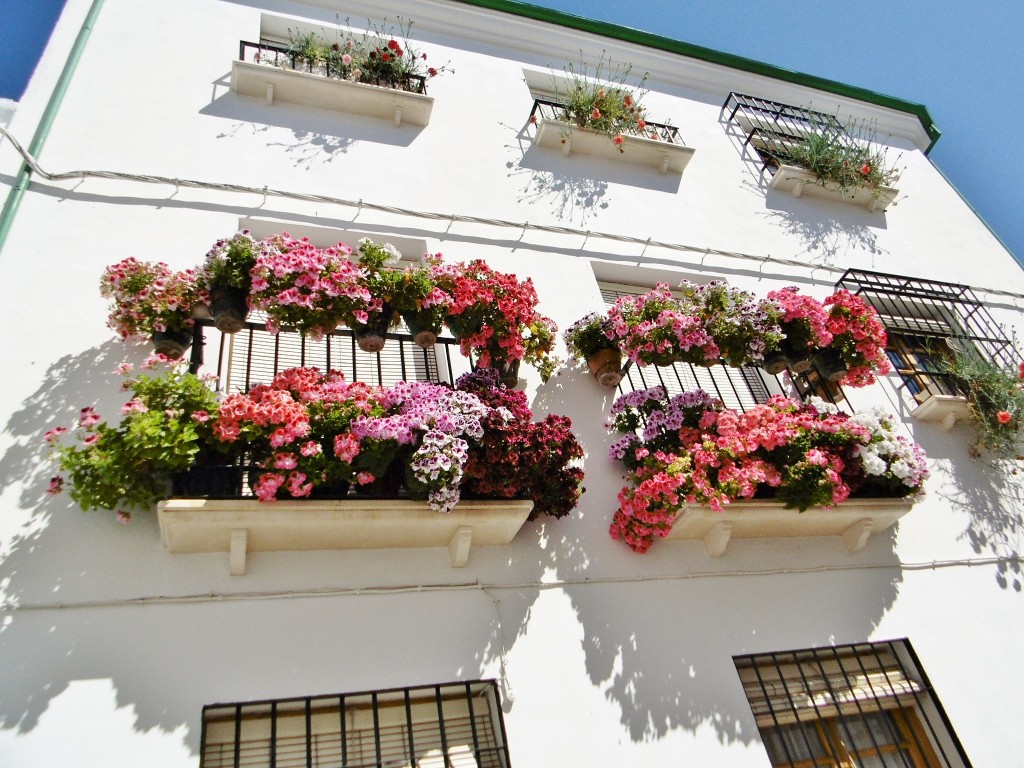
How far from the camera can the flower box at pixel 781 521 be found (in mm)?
4340

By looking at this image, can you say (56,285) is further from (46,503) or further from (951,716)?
(951,716)

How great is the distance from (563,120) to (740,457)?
436 cm

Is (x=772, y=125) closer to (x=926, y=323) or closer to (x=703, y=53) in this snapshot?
(x=703, y=53)

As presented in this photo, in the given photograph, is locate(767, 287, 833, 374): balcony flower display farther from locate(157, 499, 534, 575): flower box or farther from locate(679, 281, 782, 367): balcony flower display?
locate(157, 499, 534, 575): flower box

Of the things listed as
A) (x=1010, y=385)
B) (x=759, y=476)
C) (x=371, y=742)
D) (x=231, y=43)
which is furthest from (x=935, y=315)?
(x=231, y=43)

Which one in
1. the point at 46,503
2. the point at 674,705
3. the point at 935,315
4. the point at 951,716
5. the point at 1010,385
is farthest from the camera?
the point at 935,315

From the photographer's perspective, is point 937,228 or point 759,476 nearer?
point 759,476

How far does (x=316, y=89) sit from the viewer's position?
6367 millimetres

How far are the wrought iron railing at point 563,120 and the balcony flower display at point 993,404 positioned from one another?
12.1 ft

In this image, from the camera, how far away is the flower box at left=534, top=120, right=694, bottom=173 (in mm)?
7031

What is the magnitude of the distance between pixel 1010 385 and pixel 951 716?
302 cm

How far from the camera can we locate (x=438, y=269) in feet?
15.1

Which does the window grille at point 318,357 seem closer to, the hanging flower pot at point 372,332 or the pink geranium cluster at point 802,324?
the hanging flower pot at point 372,332

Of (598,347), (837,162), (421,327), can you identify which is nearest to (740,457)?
(598,347)
